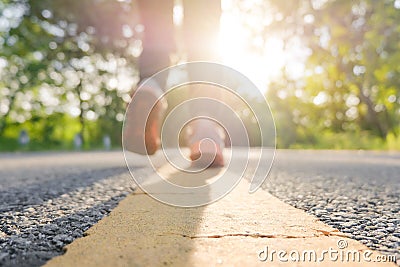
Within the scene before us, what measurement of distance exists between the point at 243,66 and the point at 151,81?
2588 mm

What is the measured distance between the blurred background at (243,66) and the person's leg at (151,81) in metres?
0.20

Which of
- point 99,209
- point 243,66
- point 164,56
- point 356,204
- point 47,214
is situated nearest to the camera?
point 47,214

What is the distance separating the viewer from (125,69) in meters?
14.2

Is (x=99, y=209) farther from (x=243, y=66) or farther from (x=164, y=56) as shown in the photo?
(x=243, y=66)

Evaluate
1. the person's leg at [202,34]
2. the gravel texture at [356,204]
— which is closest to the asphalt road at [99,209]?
the gravel texture at [356,204]

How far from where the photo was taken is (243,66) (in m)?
4.78

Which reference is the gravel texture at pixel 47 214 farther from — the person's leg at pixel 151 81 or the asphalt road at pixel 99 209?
the person's leg at pixel 151 81

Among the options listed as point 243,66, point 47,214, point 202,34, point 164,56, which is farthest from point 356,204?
point 243,66

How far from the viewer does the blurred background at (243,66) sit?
424cm

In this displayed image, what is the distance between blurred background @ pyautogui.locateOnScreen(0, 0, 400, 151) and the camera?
424 centimetres

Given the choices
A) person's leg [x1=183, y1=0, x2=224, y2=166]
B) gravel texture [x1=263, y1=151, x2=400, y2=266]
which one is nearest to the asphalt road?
gravel texture [x1=263, y1=151, x2=400, y2=266]

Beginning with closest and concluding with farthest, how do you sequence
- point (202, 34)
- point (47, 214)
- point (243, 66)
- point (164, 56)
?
point (47, 214) < point (202, 34) < point (164, 56) < point (243, 66)

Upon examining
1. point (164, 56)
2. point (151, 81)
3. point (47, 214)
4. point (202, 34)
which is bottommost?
point (47, 214)

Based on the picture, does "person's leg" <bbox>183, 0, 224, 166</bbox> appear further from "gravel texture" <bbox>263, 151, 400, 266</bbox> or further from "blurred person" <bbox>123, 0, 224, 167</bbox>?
"gravel texture" <bbox>263, 151, 400, 266</bbox>
